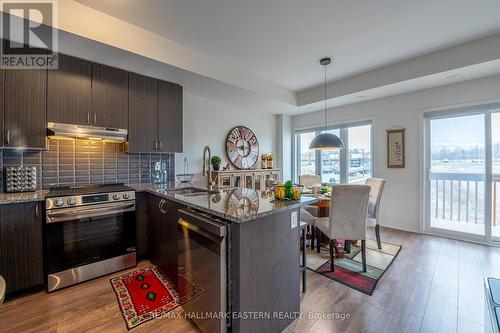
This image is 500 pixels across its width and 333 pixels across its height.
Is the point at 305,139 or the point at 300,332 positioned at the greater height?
the point at 305,139

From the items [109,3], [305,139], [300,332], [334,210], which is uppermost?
[109,3]

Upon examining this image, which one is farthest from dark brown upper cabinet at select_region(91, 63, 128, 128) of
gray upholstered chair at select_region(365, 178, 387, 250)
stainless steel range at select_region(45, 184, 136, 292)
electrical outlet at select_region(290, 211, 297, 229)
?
gray upholstered chair at select_region(365, 178, 387, 250)

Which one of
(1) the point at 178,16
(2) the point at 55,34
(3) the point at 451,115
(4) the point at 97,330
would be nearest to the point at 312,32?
(1) the point at 178,16

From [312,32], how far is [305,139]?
132 inches

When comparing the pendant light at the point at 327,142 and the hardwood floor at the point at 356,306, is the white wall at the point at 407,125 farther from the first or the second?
the pendant light at the point at 327,142

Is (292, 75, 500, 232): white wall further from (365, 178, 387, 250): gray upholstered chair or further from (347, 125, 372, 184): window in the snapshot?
(365, 178, 387, 250): gray upholstered chair

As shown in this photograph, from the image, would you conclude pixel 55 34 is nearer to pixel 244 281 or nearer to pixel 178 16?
pixel 178 16

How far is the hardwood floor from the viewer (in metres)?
1.62

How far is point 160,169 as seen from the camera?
130 inches

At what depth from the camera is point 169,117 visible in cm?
315

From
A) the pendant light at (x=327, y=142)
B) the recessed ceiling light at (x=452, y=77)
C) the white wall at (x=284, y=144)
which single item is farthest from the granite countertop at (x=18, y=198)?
the recessed ceiling light at (x=452, y=77)

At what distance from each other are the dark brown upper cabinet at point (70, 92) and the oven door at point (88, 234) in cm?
104

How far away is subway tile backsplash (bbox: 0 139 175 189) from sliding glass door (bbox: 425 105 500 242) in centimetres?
475

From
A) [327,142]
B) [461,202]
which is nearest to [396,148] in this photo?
[461,202]
